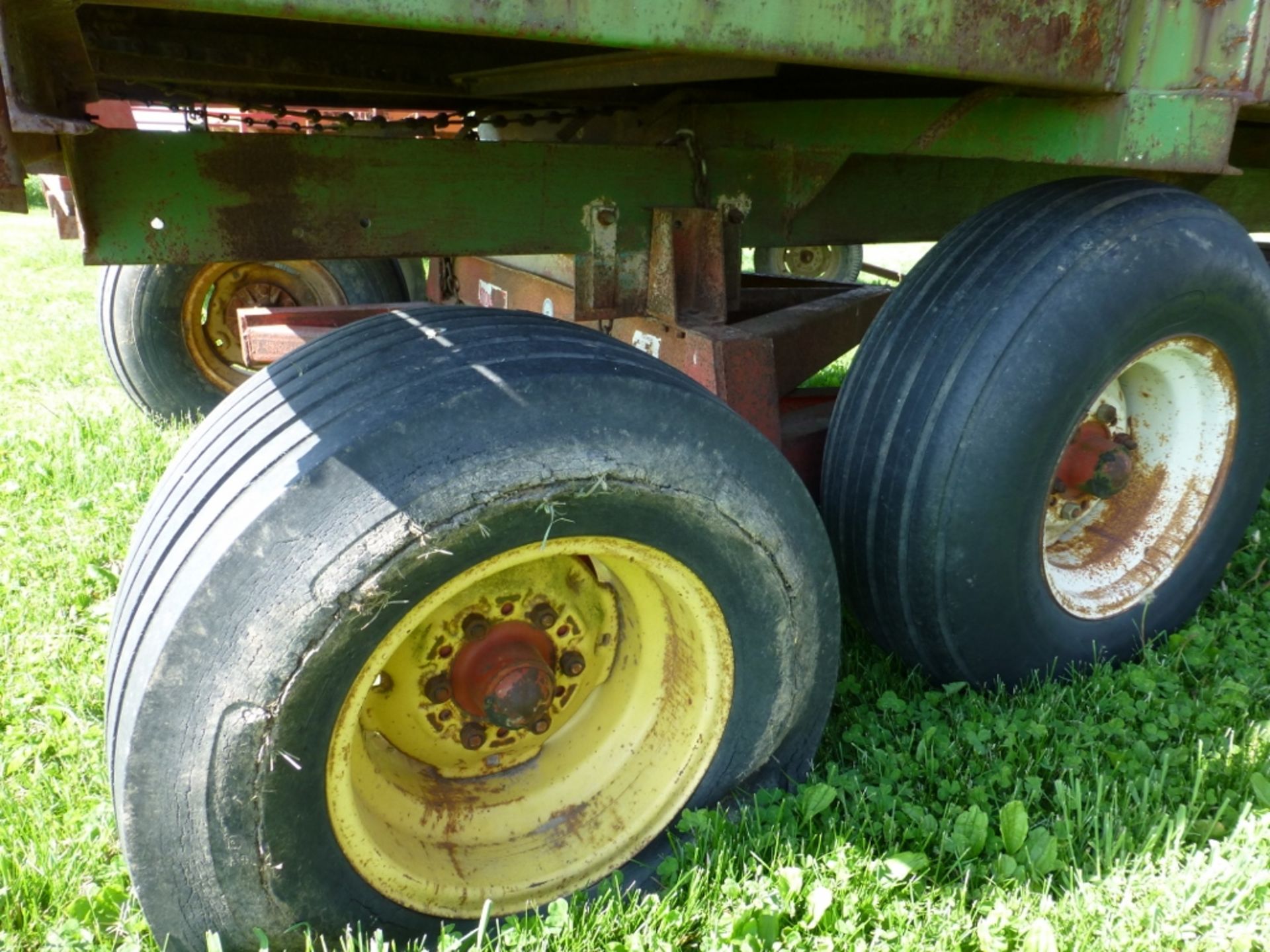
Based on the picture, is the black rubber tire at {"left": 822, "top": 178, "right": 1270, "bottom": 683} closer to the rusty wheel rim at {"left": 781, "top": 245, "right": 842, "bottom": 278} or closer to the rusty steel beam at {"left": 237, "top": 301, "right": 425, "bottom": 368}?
the rusty steel beam at {"left": 237, "top": 301, "right": 425, "bottom": 368}

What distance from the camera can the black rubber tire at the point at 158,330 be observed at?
11.9ft

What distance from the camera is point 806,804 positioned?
1774mm

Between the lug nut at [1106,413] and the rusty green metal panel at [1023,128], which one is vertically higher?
the rusty green metal panel at [1023,128]

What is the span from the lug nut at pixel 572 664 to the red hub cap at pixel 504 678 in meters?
0.07

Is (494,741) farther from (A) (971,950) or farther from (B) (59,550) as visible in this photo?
(B) (59,550)

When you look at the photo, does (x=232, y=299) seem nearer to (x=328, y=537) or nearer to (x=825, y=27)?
(x=328, y=537)

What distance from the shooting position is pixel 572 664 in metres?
1.76

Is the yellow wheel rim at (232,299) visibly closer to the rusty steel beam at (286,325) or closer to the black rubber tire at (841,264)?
the rusty steel beam at (286,325)

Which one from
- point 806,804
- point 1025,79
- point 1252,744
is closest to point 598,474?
point 806,804

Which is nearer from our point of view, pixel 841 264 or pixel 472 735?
pixel 472 735

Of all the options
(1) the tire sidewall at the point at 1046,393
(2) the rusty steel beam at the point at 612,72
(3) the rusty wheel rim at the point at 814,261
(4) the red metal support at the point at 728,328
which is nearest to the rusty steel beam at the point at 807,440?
(4) the red metal support at the point at 728,328

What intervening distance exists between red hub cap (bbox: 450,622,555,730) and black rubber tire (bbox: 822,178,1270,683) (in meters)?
0.79

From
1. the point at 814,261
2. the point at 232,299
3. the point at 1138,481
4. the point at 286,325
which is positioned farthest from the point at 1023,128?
the point at 814,261

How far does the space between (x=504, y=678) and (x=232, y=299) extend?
9.21 feet
